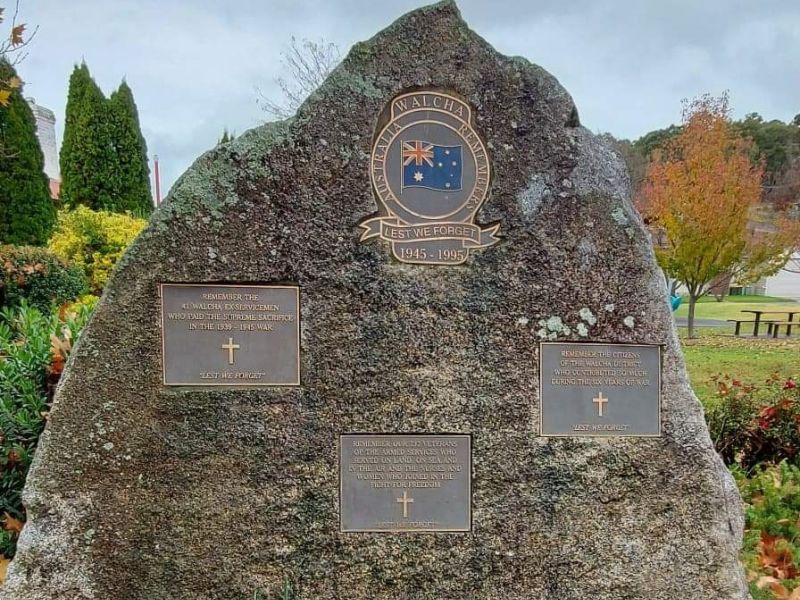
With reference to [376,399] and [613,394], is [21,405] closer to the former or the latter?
[376,399]

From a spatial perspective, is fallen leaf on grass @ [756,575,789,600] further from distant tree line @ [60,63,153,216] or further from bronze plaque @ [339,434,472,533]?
distant tree line @ [60,63,153,216]

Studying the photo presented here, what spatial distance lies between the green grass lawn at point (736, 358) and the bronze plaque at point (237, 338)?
172 inches

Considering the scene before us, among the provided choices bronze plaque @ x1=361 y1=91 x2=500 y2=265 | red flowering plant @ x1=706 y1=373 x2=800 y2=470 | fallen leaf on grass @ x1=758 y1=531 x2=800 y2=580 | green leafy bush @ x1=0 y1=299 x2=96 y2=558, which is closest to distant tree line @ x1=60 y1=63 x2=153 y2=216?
green leafy bush @ x1=0 y1=299 x2=96 y2=558

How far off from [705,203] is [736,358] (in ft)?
15.2

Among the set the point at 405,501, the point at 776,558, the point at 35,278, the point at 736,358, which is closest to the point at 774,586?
the point at 776,558

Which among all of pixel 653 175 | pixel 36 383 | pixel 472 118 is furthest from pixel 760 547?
pixel 653 175

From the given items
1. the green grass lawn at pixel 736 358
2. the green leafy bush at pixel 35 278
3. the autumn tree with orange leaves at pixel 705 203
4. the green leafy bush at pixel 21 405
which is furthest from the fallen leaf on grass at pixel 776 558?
the autumn tree with orange leaves at pixel 705 203

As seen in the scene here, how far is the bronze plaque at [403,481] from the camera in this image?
2.93 metres

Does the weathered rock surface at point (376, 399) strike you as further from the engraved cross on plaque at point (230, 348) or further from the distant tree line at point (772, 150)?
the distant tree line at point (772, 150)

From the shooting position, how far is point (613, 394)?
9.86ft

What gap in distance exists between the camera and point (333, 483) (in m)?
2.92

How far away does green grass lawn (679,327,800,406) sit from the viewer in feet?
29.9

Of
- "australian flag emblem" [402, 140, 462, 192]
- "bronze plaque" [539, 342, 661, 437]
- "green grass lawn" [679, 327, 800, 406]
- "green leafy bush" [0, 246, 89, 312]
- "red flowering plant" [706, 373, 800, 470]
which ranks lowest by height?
"green grass lawn" [679, 327, 800, 406]

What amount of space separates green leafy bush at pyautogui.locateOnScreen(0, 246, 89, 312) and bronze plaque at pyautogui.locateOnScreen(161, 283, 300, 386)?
5.39 m
